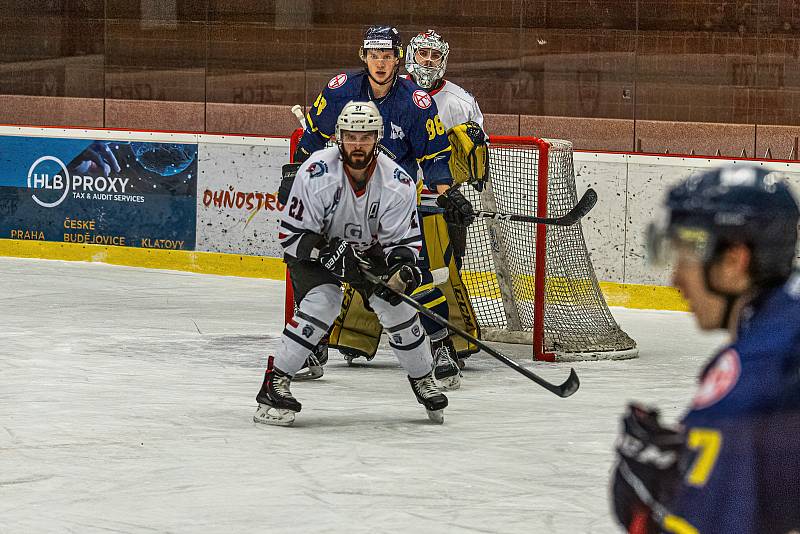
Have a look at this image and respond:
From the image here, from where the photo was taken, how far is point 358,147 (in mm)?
4734

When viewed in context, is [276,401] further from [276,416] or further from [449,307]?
[449,307]

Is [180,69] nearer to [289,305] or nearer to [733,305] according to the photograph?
[289,305]

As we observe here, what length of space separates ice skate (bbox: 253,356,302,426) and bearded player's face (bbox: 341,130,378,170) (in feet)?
2.46

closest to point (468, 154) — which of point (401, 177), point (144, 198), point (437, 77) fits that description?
point (437, 77)

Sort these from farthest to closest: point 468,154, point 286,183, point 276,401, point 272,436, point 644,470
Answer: point 468,154 < point 286,183 < point 276,401 < point 272,436 < point 644,470

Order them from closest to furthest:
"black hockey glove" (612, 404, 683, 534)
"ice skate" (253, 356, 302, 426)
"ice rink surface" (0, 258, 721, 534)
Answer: "black hockey glove" (612, 404, 683, 534), "ice rink surface" (0, 258, 721, 534), "ice skate" (253, 356, 302, 426)

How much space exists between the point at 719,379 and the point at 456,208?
4491 mm

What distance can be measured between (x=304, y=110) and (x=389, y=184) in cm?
507

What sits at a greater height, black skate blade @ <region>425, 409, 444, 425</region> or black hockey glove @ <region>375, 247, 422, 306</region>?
black hockey glove @ <region>375, 247, 422, 306</region>

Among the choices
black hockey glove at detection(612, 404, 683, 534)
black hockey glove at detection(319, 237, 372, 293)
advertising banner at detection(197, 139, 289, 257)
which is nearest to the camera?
black hockey glove at detection(612, 404, 683, 534)

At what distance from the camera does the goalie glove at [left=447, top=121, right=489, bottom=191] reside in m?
6.08

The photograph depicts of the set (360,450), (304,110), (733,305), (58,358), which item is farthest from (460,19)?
(733,305)

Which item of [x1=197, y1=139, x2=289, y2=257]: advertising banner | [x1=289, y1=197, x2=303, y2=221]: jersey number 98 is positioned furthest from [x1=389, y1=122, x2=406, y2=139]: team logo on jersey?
[x1=197, y1=139, x2=289, y2=257]: advertising banner

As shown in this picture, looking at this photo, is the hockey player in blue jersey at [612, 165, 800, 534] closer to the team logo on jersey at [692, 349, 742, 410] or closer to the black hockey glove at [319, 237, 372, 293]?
the team logo on jersey at [692, 349, 742, 410]
